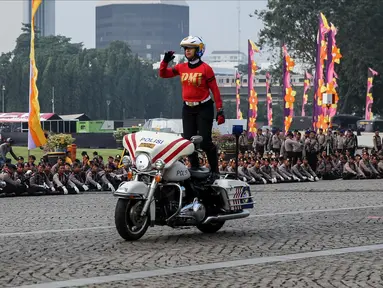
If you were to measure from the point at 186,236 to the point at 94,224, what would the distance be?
1.93 metres

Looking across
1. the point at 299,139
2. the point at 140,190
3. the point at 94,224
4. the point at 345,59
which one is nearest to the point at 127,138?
the point at 140,190

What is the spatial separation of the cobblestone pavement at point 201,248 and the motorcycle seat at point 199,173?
0.64 meters

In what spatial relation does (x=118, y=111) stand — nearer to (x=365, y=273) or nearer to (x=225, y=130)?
(x=225, y=130)

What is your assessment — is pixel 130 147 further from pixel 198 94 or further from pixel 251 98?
pixel 251 98

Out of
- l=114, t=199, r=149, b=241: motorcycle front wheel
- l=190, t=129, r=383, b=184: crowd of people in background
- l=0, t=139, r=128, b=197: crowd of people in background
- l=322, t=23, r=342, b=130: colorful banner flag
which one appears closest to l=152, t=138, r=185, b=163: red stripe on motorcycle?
l=114, t=199, r=149, b=241: motorcycle front wheel

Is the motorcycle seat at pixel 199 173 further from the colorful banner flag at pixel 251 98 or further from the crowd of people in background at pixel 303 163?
the colorful banner flag at pixel 251 98

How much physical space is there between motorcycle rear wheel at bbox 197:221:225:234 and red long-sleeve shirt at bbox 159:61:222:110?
137cm

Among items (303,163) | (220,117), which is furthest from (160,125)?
(303,163)

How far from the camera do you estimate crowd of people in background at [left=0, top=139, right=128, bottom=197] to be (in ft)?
77.4

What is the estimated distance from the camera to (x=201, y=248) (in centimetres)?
1086

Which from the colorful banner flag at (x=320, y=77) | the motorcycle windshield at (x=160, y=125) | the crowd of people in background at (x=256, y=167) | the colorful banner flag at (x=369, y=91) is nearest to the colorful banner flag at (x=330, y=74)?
the colorful banner flag at (x=320, y=77)

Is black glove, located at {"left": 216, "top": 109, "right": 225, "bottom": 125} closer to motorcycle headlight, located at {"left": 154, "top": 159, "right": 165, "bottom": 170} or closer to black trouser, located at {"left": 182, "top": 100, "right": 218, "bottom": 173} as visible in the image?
black trouser, located at {"left": 182, "top": 100, "right": 218, "bottom": 173}

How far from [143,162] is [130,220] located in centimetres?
62

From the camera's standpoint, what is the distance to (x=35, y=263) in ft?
31.4
